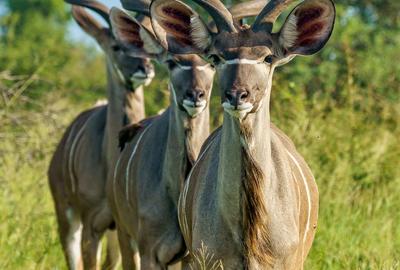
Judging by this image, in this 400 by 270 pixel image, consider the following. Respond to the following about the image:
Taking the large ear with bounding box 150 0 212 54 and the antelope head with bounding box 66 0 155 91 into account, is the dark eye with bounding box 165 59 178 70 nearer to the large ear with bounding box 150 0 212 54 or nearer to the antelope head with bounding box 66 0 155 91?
the antelope head with bounding box 66 0 155 91

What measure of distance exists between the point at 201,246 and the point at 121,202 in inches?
74.7

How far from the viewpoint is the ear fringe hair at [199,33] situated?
5.04 meters

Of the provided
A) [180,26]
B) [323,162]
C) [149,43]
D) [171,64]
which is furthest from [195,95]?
[323,162]

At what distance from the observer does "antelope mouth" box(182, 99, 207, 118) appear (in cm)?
596

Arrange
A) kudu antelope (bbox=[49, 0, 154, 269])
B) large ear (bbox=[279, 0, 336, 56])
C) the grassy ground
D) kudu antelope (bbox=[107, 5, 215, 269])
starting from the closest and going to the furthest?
large ear (bbox=[279, 0, 336, 56]) → kudu antelope (bbox=[107, 5, 215, 269]) → the grassy ground → kudu antelope (bbox=[49, 0, 154, 269])

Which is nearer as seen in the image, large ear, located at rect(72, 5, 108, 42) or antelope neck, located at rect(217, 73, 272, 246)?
antelope neck, located at rect(217, 73, 272, 246)

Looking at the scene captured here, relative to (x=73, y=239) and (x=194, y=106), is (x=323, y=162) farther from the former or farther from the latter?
(x=194, y=106)

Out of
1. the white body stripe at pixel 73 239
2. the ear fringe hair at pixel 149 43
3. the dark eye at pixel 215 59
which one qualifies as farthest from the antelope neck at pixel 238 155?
the white body stripe at pixel 73 239

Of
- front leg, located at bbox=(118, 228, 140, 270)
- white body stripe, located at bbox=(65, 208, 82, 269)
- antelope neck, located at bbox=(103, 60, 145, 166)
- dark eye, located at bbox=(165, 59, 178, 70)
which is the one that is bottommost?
white body stripe, located at bbox=(65, 208, 82, 269)

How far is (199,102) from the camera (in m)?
5.95

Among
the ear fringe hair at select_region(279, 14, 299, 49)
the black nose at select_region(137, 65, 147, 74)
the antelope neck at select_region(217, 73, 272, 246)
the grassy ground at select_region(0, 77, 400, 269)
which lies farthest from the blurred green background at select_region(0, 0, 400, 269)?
the ear fringe hair at select_region(279, 14, 299, 49)

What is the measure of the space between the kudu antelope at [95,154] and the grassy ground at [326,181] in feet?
0.70

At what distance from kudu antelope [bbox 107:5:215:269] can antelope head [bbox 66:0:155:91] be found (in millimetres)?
569

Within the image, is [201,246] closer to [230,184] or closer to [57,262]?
[230,184]
